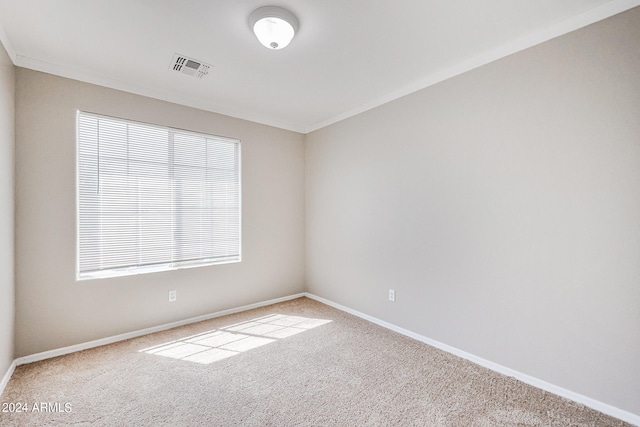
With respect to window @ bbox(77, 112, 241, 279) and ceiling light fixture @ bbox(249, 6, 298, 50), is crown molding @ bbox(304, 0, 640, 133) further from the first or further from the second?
window @ bbox(77, 112, 241, 279)

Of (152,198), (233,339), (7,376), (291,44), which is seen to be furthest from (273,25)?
(7,376)

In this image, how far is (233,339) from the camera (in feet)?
9.55

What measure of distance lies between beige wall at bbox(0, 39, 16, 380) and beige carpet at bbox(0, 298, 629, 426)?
35cm

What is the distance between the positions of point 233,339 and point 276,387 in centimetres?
99

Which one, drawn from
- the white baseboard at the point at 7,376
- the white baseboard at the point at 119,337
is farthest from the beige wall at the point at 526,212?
the white baseboard at the point at 7,376

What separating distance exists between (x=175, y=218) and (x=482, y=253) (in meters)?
3.25

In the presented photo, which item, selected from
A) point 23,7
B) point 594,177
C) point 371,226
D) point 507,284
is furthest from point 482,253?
point 23,7

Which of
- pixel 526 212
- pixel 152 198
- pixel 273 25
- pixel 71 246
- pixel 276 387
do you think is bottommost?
pixel 276 387

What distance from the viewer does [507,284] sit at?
2.28 meters

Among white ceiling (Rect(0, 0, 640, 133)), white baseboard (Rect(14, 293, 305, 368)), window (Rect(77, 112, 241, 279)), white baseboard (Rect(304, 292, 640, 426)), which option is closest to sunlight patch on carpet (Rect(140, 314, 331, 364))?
white baseboard (Rect(14, 293, 305, 368))

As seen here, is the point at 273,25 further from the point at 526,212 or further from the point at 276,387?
the point at 276,387

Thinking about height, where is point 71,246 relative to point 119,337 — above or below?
above

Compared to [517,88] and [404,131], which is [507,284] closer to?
[517,88]

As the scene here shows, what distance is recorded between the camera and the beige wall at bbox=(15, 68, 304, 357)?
2432mm
